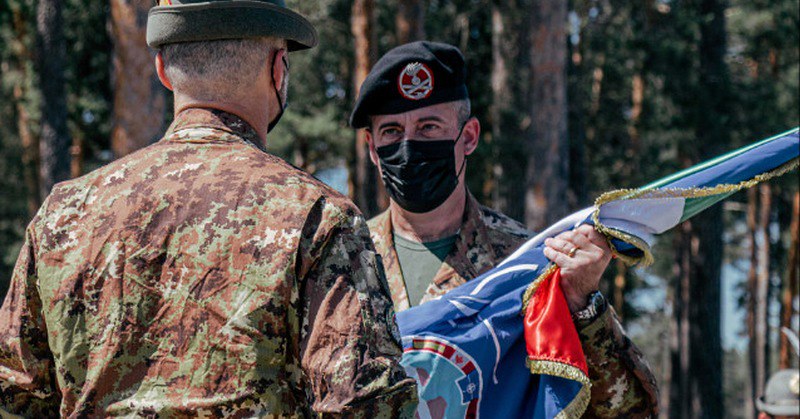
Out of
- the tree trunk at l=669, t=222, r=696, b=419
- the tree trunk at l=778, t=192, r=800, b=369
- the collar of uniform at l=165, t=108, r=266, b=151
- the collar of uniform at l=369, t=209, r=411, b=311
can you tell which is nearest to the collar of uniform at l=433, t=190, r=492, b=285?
the collar of uniform at l=369, t=209, r=411, b=311

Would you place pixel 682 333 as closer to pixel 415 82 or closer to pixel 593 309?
pixel 415 82

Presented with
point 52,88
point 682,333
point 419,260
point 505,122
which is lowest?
point 682,333

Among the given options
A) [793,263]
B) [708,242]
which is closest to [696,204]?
[708,242]

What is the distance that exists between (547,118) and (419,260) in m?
10.9

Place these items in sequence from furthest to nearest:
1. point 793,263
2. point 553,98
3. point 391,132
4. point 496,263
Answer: point 793,263 < point 553,98 < point 391,132 < point 496,263

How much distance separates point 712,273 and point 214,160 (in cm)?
1998

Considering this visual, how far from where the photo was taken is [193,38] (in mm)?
2262

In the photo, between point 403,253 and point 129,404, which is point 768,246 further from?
point 129,404

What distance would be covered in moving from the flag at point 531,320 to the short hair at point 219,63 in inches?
52.4

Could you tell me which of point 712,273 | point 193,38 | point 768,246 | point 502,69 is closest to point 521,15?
point 502,69

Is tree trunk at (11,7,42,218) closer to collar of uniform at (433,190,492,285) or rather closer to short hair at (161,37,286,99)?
collar of uniform at (433,190,492,285)

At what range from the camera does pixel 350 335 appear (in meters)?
2.00

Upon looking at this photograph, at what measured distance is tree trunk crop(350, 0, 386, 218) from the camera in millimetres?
15102

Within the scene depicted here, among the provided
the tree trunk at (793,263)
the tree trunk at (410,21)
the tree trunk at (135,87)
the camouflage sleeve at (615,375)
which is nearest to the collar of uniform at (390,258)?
the camouflage sleeve at (615,375)
